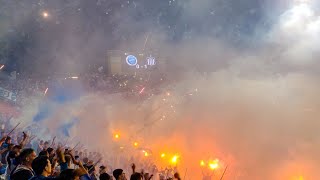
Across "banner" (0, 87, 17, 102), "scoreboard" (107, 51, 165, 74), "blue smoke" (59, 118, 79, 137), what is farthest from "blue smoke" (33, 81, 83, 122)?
"scoreboard" (107, 51, 165, 74)

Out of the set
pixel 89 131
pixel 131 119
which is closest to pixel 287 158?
pixel 131 119

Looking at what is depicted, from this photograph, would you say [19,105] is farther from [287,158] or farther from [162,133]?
[287,158]

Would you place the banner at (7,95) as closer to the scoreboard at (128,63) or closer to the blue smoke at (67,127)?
the blue smoke at (67,127)

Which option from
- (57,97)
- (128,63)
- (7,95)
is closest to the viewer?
(128,63)

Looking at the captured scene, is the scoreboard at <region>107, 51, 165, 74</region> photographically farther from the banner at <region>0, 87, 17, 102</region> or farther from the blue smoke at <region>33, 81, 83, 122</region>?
the blue smoke at <region>33, 81, 83, 122</region>

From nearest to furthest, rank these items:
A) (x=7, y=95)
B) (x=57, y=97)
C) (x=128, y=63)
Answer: (x=128, y=63)
(x=7, y=95)
(x=57, y=97)

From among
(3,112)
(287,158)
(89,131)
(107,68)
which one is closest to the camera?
(107,68)

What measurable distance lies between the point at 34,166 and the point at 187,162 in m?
37.1

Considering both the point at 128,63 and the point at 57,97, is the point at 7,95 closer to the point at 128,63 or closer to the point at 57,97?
the point at 57,97

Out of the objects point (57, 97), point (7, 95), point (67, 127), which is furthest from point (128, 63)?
point (67, 127)

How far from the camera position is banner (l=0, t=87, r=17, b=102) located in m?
19.0

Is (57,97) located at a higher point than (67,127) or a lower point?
higher

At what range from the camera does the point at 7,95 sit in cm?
1956

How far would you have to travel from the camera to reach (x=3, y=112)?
19703mm
